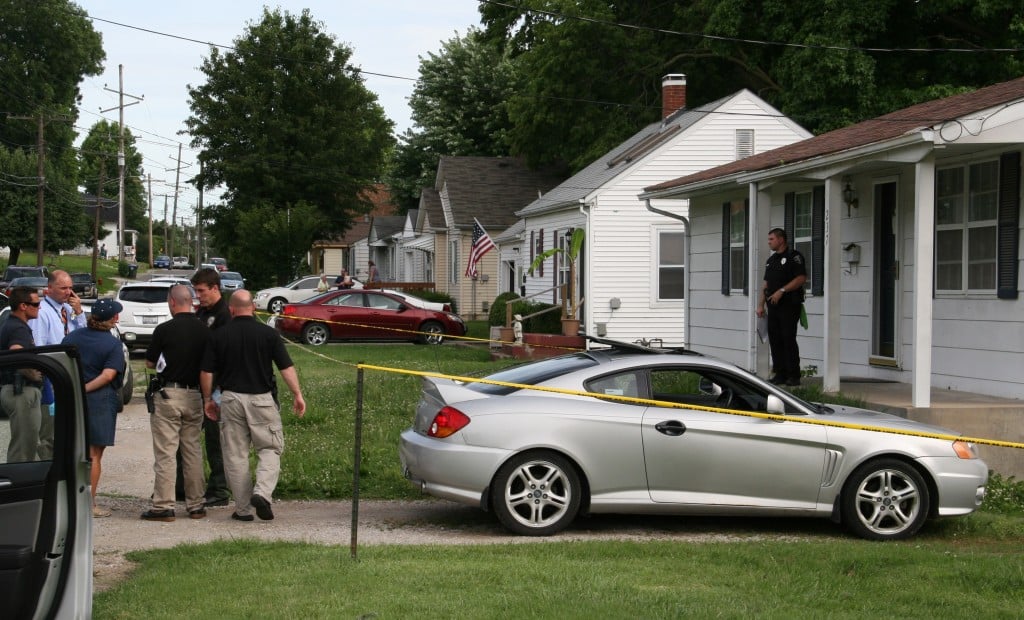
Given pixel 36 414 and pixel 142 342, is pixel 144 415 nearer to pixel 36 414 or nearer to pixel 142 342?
pixel 142 342

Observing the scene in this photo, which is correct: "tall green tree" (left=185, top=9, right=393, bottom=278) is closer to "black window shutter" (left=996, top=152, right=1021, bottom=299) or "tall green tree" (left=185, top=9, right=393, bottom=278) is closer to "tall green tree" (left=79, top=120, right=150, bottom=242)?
"black window shutter" (left=996, top=152, right=1021, bottom=299)

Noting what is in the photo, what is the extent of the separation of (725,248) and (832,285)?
4928 millimetres

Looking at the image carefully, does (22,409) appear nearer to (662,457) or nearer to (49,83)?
(662,457)

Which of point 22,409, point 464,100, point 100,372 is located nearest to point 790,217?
point 100,372

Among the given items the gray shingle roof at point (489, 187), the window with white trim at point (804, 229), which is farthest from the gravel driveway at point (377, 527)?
the gray shingle roof at point (489, 187)

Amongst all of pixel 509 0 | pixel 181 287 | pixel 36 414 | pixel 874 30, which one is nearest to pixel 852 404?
pixel 181 287

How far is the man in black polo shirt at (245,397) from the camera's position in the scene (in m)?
9.04

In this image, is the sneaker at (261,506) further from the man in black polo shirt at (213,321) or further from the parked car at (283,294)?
the parked car at (283,294)

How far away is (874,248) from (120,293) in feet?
56.0

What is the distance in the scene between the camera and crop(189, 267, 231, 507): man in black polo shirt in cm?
968

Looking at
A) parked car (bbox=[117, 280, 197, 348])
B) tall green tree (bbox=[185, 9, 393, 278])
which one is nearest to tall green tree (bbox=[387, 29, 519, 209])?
tall green tree (bbox=[185, 9, 393, 278])

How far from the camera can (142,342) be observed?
81.3ft

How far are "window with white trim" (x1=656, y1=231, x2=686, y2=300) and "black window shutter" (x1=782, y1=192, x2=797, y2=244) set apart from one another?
Result: 1150 centimetres

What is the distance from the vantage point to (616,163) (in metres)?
31.0
